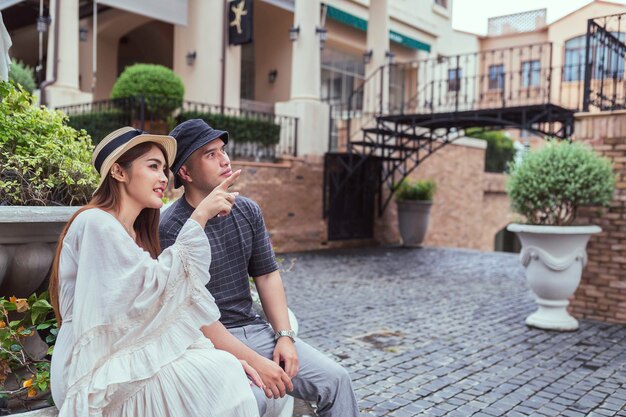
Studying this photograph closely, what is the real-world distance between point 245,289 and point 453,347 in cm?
316

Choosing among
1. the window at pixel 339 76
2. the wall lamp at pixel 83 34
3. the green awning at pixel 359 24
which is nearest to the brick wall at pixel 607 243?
the wall lamp at pixel 83 34

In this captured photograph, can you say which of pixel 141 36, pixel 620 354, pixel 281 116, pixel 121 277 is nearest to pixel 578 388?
pixel 620 354

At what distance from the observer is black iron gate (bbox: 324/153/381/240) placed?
13492 mm

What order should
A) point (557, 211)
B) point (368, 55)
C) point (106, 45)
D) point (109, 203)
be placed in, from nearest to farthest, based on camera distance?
point (109, 203) < point (557, 211) < point (368, 55) < point (106, 45)

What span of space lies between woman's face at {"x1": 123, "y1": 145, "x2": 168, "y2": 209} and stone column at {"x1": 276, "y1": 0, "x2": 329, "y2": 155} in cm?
1115

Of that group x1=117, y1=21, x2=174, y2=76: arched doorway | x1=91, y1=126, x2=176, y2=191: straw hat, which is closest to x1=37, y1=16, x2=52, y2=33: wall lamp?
x1=117, y1=21, x2=174, y2=76: arched doorway

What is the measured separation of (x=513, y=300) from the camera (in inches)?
301

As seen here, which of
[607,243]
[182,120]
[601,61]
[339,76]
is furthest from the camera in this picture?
[339,76]

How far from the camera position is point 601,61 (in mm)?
7070

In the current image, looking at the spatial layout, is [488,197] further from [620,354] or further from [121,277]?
[121,277]

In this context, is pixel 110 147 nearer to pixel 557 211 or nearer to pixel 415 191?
pixel 557 211

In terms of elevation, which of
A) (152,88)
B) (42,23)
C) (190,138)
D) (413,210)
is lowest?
(413,210)

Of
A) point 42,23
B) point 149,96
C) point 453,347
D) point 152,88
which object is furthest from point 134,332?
point 42,23

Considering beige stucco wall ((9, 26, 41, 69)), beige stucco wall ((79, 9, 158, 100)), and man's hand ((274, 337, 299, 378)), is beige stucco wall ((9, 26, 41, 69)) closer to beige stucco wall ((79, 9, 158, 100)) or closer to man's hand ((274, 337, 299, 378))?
beige stucco wall ((79, 9, 158, 100))
